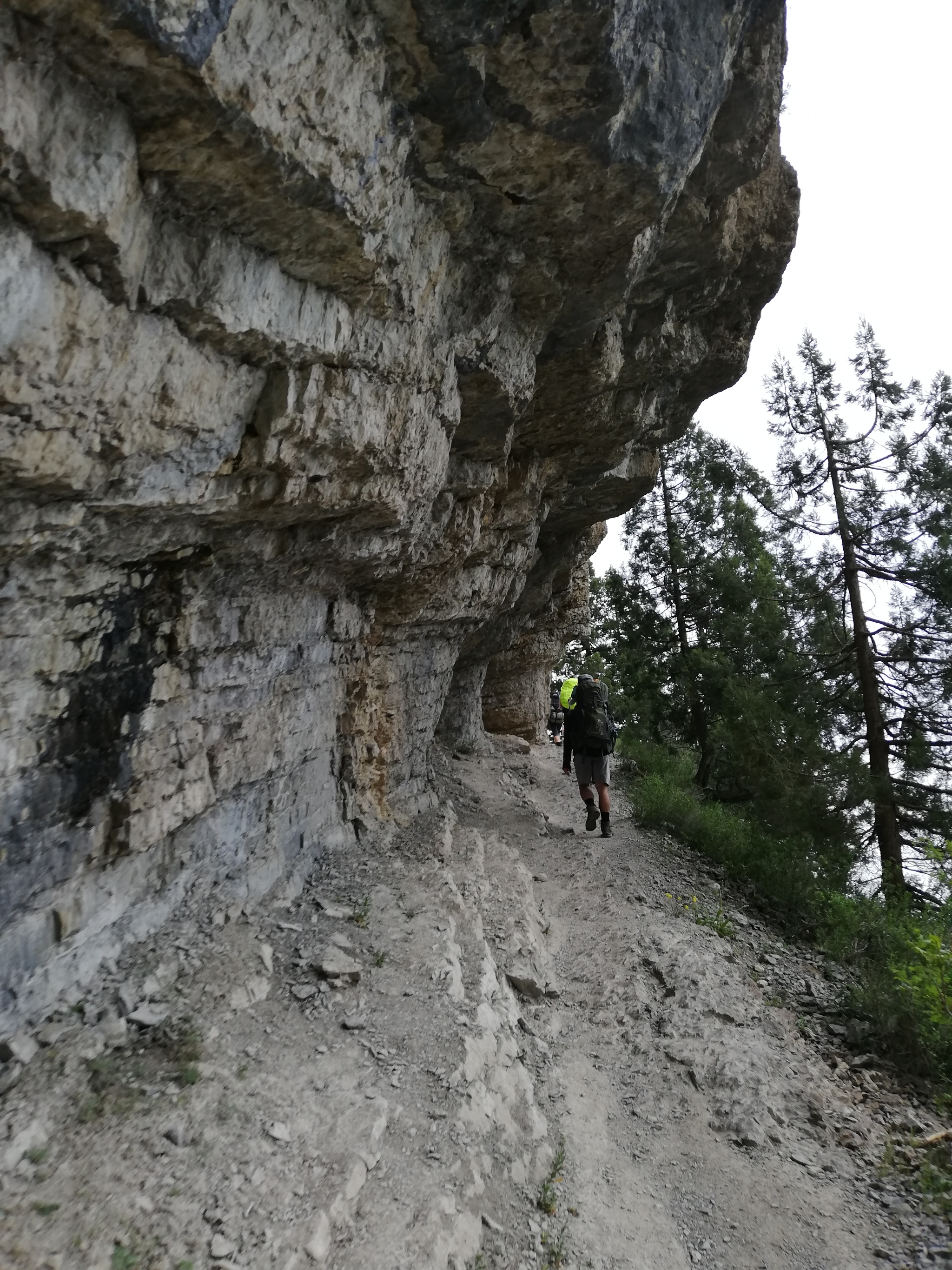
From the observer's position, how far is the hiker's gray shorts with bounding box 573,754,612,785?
926 centimetres

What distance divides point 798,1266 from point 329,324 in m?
5.60

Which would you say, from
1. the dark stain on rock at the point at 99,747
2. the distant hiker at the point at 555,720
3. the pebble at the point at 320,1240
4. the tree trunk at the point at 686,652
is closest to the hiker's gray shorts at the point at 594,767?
the tree trunk at the point at 686,652

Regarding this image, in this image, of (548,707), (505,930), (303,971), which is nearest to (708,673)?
(548,707)

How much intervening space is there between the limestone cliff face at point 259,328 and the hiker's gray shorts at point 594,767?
3.54 metres

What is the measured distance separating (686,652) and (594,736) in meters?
6.12

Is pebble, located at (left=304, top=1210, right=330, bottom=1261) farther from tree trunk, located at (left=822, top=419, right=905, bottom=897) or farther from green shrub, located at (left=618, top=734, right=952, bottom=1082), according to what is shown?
tree trunk, located at (left=822, top=419, right=905, bottom=897)

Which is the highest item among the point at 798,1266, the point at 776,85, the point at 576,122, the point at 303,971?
the point at 776,85

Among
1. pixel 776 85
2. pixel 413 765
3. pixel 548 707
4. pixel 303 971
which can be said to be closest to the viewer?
pixel 303 971

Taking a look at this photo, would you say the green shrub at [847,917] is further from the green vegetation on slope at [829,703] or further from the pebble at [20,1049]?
the pebble at [20,1049]

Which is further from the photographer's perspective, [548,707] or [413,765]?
[548,707]

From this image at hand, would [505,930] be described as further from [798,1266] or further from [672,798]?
[672,798]

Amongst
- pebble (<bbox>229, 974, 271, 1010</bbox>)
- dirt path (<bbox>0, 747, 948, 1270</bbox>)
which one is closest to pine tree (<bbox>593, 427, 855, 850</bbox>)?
dirt path (<bbox>0, 747, 948, 1270</bbox>)

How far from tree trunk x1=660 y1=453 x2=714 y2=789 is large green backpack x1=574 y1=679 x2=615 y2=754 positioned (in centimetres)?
477

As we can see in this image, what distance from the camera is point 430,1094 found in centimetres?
391
